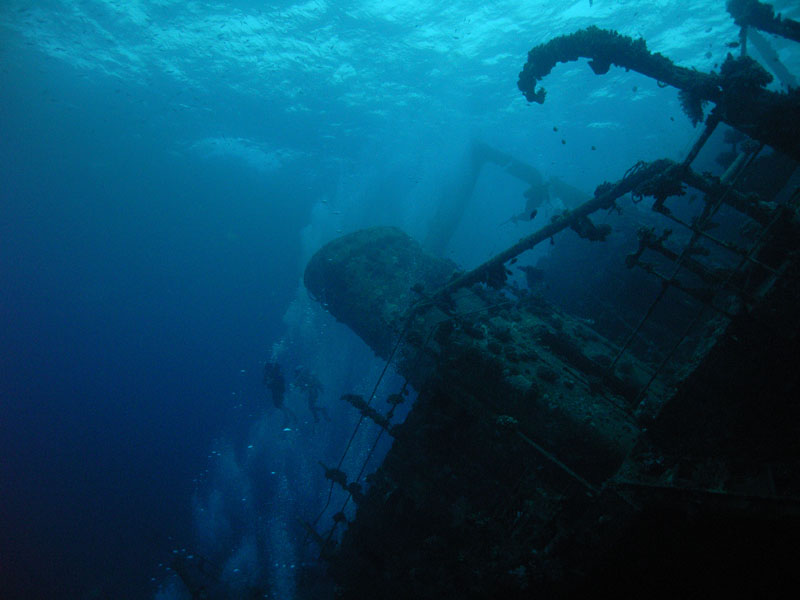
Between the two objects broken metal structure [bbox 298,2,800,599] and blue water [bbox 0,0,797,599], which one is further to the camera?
blue water [bbox 0,0,797,599]

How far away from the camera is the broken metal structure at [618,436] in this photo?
7.57 feet

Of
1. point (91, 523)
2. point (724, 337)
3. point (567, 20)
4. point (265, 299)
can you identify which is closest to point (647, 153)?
point (567, 20)

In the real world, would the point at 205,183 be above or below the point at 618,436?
below

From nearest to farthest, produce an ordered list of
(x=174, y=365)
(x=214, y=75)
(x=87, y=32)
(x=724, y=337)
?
(x=724, y=337) < (x=87, y=32) < (x=214, y=75) < (x=174, y=365)

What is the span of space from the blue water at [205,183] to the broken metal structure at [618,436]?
413 inches

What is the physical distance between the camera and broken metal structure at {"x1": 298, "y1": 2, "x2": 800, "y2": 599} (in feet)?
7.57

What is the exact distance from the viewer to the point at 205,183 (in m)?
56.2

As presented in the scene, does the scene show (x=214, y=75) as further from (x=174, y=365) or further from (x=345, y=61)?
(x=174, y=365)

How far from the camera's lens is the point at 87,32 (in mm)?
21719

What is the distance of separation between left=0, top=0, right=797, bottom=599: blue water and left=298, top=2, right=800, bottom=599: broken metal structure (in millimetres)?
10499

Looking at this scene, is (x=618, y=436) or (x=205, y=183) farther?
(x=205, y=183)

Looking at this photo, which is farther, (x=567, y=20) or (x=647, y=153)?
(x=647, y=153)

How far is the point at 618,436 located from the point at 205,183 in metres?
63.6

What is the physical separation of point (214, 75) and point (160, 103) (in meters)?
9.25
